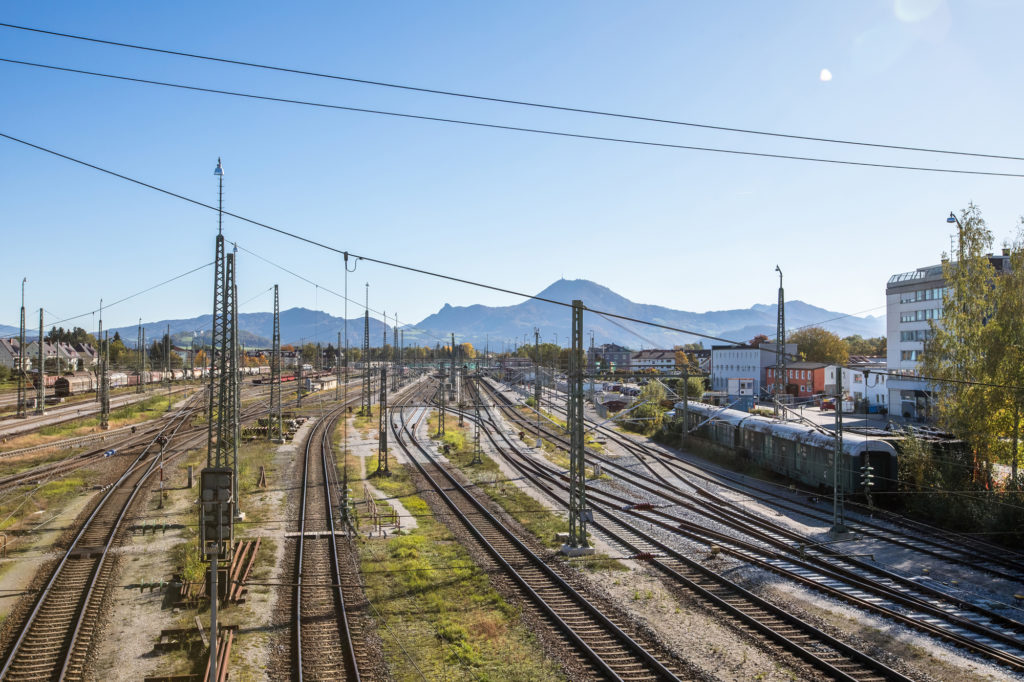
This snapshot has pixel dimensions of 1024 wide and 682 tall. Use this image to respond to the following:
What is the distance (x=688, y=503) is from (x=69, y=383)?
2884 inches

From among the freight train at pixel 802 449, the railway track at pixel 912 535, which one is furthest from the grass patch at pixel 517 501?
the railway track at pixel 912 535

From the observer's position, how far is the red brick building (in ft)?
246

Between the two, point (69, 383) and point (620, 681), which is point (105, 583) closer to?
point (620, 681)

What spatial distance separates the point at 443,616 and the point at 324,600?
321 cm

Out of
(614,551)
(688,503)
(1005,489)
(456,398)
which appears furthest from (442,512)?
(456,398)

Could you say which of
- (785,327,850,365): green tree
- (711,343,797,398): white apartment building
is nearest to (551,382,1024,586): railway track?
(711,343,797,398): white apartment building

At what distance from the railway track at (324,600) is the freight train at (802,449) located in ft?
53.5

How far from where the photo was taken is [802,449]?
106 ft

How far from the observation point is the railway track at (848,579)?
47.6ft

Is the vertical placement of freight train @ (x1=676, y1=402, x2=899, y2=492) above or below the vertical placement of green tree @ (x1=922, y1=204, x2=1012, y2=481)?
below

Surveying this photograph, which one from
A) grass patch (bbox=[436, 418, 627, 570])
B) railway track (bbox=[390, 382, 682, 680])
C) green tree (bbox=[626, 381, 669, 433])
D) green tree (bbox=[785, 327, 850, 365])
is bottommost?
grass patch (bbox=[436, 418, 627, 570])

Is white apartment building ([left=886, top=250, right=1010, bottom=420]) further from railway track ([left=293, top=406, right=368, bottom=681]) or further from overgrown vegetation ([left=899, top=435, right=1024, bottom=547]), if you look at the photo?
railway track ([left=293, top=406, right=368, bottom=681])

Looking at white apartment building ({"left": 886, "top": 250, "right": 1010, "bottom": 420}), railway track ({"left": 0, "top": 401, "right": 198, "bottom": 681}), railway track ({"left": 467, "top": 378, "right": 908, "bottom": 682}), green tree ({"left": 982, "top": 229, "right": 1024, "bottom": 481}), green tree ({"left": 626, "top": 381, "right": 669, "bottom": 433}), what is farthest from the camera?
green tree ({"left": 626, "top": 381, "right": 669, "bottom": 433})

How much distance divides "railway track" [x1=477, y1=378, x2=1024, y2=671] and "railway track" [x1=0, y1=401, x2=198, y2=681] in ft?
55.8
